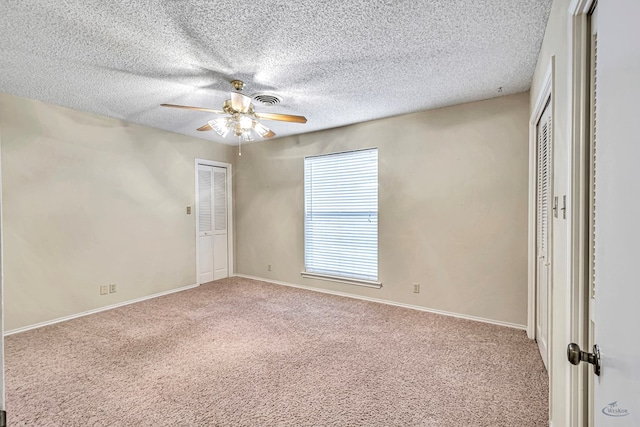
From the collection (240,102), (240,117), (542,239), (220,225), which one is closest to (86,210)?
(220,225)

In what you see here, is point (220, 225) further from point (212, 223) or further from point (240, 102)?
point (240, 102)

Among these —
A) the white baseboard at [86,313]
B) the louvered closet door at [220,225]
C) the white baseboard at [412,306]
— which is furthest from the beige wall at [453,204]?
the white baseboard at [86,313]

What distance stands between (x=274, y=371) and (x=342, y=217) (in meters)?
2.57

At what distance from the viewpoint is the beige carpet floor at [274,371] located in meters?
2.00

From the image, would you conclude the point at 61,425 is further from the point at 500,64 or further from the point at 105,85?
the point at 500,64

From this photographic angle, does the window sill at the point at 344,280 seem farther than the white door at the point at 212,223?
No

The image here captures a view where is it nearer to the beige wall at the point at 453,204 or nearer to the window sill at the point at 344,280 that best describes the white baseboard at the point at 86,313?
the window sill at the point at 344,280

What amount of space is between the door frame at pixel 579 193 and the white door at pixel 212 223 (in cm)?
503

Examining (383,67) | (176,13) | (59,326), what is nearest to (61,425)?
(59,326)

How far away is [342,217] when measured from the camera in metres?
4.66

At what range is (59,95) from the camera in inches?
131

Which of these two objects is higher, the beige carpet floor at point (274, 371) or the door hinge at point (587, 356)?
the door hinge at point (587, 356)

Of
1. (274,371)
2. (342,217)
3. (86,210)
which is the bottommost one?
(274,371)

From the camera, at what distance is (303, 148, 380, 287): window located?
4379 millimetres
